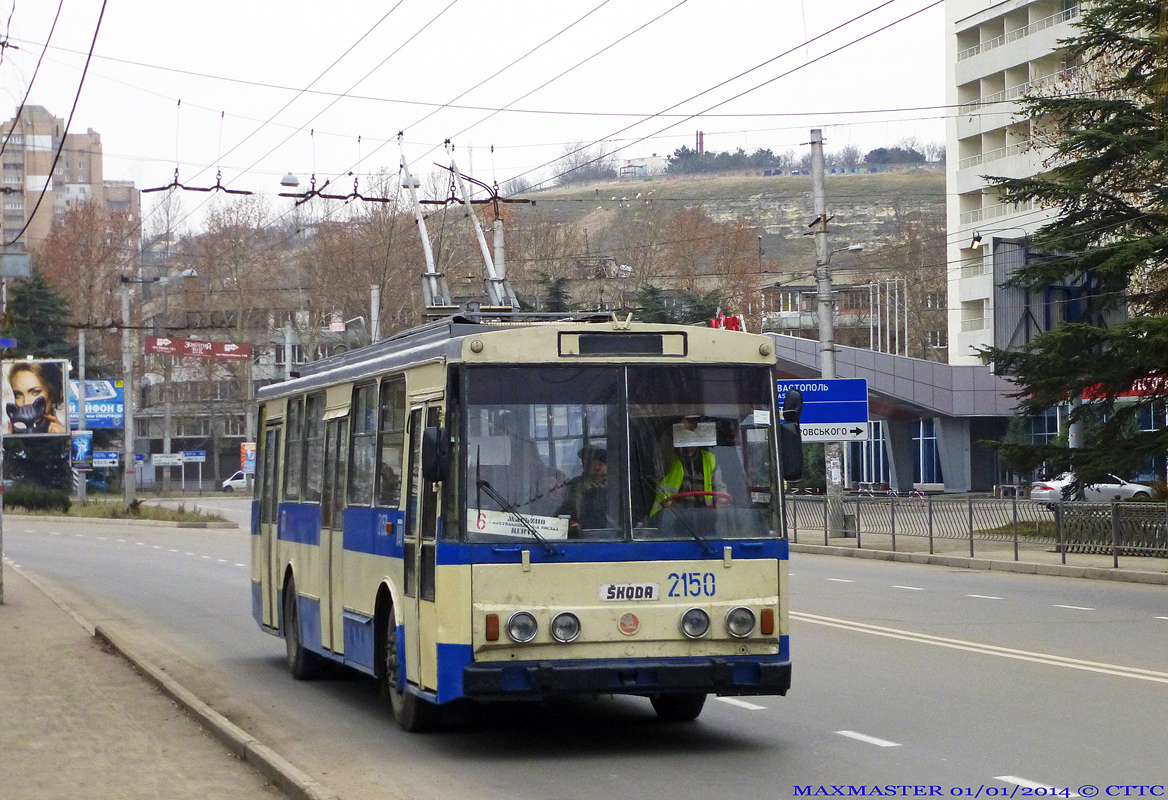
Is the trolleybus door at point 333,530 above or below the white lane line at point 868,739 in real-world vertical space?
above

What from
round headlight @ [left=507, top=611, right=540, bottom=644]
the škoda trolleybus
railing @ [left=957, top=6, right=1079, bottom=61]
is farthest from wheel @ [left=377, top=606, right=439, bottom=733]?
railing @ [left=957, top=6, right=1079, bottom=61]

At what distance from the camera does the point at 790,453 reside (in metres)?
9.60

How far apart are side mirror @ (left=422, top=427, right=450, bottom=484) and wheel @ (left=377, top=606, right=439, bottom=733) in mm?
1575

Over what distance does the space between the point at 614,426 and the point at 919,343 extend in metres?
90.4

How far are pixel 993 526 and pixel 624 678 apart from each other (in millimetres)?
21010

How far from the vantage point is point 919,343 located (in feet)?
319

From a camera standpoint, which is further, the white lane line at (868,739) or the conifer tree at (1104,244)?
the conifer tree at (1104,244)

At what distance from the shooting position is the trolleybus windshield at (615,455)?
926 centimetres

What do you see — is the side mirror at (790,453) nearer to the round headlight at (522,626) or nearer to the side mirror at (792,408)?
the side mirror at (792,408)

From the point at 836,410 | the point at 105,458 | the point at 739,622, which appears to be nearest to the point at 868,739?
the point at 739,622

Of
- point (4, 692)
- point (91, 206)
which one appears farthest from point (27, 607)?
point (91, 206)

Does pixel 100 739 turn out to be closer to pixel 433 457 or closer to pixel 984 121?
pixel 433 457

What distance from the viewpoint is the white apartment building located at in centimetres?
7131

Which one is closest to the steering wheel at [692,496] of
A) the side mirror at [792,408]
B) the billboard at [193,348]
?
the side mirror at [792,408]
